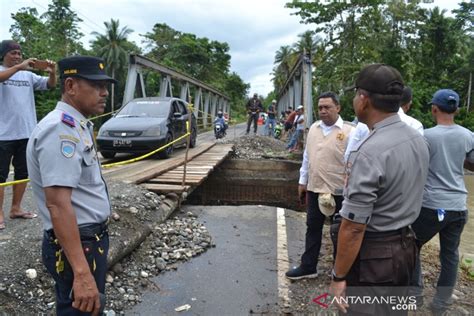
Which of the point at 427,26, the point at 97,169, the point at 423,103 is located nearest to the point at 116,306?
the point at 97,169

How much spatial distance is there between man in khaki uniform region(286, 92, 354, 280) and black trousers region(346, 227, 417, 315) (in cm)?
151

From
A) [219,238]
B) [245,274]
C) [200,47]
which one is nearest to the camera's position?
[245,274]

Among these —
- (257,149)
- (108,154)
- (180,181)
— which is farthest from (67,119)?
(257,149)

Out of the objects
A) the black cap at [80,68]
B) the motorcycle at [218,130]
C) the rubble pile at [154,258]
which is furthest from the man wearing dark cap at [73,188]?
the motorcycle at [218,130]

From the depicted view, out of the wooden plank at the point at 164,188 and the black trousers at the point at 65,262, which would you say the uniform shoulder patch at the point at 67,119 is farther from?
the wooden plank at the point at 164,188

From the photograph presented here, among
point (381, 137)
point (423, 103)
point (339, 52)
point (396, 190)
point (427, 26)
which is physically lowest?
point (396, 190)

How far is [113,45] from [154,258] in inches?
1620

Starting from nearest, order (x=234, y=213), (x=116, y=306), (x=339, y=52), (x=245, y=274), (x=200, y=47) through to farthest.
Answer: (x=116, y=306) < (x=245, y=274) < (x=234, y=213) < (x=339, y=52) < (x=200, y=47)

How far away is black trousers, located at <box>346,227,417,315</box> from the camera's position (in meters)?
1.85

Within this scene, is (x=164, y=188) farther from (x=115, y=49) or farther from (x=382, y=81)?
(x=115, y=49)

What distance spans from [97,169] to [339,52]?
2320 cm

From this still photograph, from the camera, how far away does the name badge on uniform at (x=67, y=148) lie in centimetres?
165

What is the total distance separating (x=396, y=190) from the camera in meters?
1.80

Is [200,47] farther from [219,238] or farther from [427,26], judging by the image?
[219,238]
